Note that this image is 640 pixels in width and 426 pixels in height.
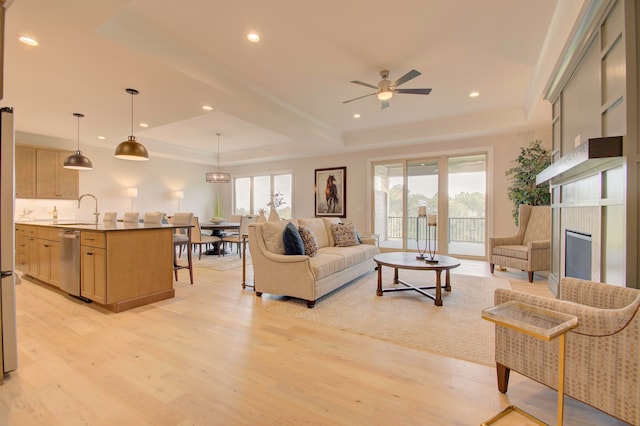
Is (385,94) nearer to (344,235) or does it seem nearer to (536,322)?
(344,235)

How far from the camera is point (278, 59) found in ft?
11.2

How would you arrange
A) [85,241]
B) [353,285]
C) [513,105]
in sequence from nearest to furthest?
[85,241]
[353,285]
[513,105]

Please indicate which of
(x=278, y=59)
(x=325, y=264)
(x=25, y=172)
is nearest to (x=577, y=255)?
(x=325, y=264)

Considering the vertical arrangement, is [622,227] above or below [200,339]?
above

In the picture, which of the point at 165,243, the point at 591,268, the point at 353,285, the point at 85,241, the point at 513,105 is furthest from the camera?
the point at 513,105

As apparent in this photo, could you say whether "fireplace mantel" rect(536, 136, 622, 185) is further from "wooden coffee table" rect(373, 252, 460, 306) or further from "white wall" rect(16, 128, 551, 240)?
"white wall" rect(16, 128, 551, 240)

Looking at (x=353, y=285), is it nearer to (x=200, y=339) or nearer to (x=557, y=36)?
(x=200, y=339)

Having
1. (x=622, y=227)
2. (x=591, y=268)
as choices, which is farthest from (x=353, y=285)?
(x=622, y=227)

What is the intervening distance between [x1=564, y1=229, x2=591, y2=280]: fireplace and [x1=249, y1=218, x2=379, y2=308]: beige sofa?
2392 millimetres

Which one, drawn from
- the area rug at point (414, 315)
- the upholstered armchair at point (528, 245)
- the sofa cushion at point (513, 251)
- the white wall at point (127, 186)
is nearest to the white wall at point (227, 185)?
the white wall at point (127, 186)

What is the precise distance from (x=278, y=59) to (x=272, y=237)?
214cm

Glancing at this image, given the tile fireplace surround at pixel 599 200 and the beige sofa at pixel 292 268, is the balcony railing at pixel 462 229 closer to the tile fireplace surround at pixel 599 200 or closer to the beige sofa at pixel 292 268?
the tile fireplace surround at pixel 599 200

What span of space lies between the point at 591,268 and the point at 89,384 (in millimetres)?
3839

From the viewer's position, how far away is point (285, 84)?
411 centimetres
